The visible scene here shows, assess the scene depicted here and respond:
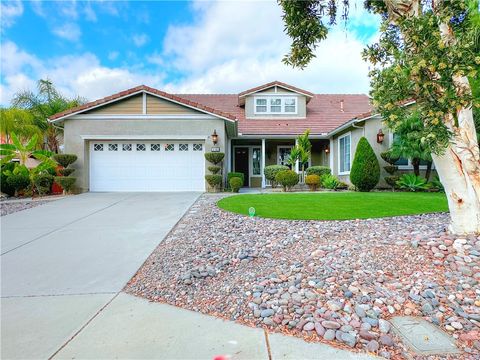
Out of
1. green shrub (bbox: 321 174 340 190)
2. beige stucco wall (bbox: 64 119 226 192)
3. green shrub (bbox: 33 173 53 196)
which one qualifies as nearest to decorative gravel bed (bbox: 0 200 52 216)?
green shrub (bbox: 33 173 53 196)

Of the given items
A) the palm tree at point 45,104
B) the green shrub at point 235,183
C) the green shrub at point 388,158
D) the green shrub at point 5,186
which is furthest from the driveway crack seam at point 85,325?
the palm tree at point 45,104

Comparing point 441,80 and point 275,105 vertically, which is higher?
point 275,105

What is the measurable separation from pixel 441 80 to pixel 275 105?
14289 millimetres

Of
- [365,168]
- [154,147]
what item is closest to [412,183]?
[365,168]

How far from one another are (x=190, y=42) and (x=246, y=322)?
35.7 ft

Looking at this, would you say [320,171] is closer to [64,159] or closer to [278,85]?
[278,85]

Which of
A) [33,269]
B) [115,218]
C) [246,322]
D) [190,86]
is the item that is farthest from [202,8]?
[190,86]

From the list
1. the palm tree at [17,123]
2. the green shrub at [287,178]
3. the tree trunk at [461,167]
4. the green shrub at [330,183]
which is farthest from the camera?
the palm tree at [17,123]

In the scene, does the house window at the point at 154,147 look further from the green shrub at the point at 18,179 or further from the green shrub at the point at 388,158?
the green shrub at the point at 388,158

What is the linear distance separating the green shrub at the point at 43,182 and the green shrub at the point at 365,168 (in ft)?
42.8

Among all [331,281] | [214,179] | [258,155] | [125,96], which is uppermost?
[125,96]

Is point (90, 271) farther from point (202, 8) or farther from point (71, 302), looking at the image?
point (202, 8)

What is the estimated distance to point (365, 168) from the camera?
11102 mm

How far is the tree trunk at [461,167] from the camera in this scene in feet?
12.0
